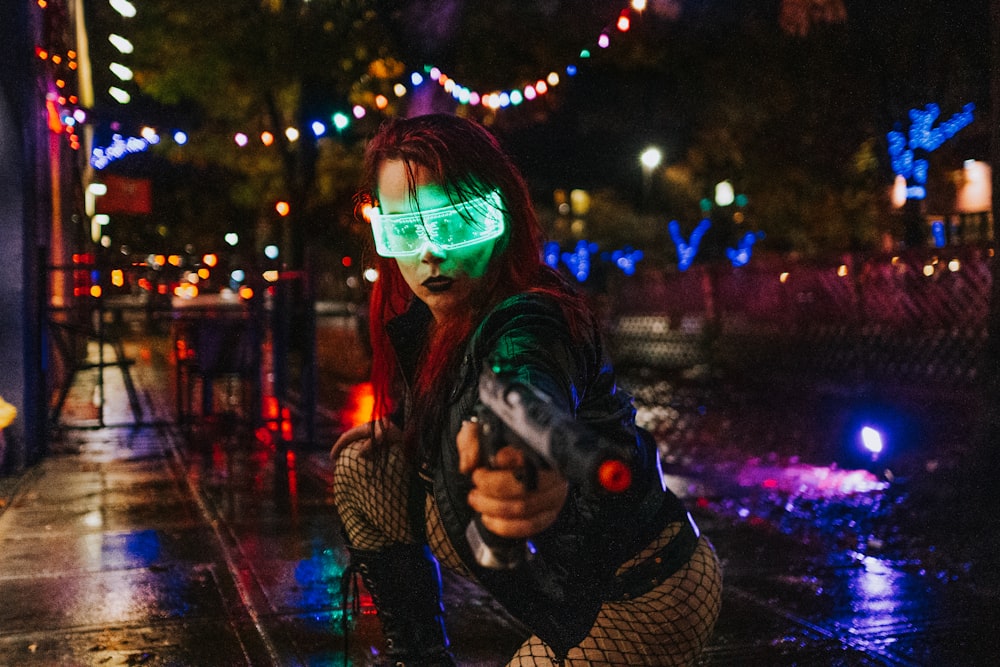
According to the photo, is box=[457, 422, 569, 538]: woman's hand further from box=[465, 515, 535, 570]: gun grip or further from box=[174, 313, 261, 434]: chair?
box=[174, 313, 261, 434]: chair

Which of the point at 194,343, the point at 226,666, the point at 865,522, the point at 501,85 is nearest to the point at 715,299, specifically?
the point at 501,85

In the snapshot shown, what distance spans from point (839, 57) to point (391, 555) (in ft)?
48.1

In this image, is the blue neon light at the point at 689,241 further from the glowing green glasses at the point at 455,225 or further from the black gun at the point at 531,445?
the black gun at the point at 531,445

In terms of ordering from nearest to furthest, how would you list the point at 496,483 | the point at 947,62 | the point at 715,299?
the point at 496,483 < the point at 947,62 < the point at 715,299

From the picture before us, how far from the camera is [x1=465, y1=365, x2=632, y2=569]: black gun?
1.25m

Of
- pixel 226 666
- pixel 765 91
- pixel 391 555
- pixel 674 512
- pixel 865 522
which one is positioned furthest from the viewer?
pixel 765 91

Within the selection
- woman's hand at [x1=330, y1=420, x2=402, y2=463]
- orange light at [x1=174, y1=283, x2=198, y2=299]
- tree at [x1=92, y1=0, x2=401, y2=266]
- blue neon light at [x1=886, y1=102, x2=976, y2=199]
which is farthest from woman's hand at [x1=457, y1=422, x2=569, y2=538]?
blue neon light at [x1=886, y1=102, x2=976, y2=199]

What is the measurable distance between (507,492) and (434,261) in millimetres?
696

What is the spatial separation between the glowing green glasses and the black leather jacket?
0.23 metres

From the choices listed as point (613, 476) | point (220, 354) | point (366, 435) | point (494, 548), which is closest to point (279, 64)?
point (220, 354)

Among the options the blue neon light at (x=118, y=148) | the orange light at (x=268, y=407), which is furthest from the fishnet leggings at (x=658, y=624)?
the blue neon light at (x=118, y=148)

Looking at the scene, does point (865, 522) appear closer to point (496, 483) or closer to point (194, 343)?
point (496, 483)

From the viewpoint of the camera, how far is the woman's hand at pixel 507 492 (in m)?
1.35

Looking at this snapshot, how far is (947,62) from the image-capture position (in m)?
13.8
